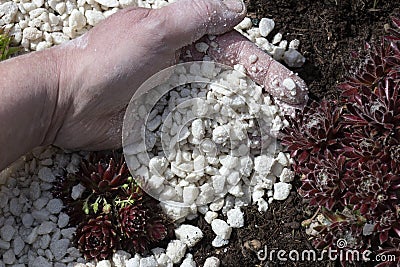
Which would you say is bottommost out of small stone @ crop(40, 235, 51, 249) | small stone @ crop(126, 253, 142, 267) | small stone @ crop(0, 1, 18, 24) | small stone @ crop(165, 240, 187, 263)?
small stone @ crop(165, 240, 187, 263)

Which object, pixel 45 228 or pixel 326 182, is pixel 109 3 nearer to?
pixel 45 228

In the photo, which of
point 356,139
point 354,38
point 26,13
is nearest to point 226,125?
point 356,139

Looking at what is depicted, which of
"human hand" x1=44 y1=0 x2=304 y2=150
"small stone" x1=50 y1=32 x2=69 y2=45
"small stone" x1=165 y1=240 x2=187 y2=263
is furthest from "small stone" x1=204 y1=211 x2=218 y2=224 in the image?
"small stone" x1=50 y1=32 x2=69 y2=45

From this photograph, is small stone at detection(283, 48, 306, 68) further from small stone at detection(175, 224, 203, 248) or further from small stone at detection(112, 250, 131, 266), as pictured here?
small stone at detection(112, 250, 131, 266)

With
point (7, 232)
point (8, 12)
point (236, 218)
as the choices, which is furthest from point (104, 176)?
point (8, 12)

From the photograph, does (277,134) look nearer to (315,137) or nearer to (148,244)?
(315,137)
